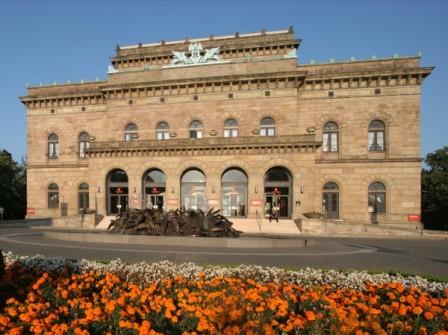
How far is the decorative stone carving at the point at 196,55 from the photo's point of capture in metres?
35.0

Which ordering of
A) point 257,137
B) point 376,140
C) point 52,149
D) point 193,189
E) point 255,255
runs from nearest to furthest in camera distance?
point 255,255 < point 257,137 < point 376,140 < point 193,189 < point 52,149

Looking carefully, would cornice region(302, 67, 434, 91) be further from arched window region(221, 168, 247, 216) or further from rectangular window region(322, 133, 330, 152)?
arched window region(221, 168, 247, 216)

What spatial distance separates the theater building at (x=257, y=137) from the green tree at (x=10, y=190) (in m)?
12.2

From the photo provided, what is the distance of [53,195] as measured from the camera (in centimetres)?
3841

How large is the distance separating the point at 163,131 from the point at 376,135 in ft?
80.4

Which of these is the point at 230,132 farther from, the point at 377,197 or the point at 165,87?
the point at 377,197

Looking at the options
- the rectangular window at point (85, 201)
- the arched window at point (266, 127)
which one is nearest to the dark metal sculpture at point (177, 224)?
the arched window at point (266, 127)

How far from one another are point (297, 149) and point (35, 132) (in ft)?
114

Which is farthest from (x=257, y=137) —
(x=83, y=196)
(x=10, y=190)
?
(x=10, y=190)

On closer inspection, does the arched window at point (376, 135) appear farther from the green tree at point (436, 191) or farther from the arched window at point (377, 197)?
the green tree at point (436, 191)

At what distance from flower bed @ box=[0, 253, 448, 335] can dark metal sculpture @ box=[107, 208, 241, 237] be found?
8.02m

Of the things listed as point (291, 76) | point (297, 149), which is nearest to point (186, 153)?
point (297, 149)

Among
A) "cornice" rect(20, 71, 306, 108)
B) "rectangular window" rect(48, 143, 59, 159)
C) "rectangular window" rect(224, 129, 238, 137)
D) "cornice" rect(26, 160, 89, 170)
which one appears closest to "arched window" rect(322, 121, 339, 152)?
"cornice" rect(20, 71, 306, 108)

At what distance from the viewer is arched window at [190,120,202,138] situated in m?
34.5
